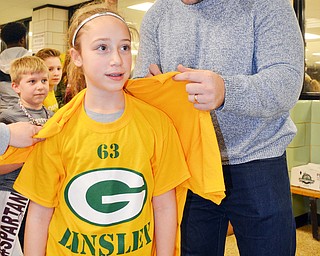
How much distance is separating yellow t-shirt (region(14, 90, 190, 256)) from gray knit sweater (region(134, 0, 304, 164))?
274mm

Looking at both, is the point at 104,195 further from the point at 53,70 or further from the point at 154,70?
the point at 53,70

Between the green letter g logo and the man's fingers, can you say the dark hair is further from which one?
the green letter g logo

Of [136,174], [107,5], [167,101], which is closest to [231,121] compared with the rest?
[167,101]

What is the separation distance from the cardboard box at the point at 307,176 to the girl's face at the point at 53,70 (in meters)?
2.07

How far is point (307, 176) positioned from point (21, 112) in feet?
8.18

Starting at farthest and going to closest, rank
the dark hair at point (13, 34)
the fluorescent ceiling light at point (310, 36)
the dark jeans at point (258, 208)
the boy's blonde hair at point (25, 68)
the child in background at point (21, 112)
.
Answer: the fluorescent ceiling light at point (310, 36) → the dark hair at point (13, 34) → the boy's blonde hair at point (25, 68) → the child in background at point (21, 112) → the dark jeans at point (258, 208)

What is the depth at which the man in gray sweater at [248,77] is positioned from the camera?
1169mm

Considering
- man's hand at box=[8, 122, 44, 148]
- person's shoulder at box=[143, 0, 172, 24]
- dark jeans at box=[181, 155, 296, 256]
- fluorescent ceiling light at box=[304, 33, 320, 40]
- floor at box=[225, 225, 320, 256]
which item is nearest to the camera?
man's hand at box=[8, 122, 44, 148]

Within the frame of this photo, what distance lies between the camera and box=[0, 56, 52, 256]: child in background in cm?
176

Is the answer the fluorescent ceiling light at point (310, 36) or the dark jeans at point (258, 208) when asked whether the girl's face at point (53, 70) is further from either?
the fluorescent ceiling light at point (310, 36)

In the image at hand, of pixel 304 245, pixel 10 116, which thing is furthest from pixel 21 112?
pixel 304 245

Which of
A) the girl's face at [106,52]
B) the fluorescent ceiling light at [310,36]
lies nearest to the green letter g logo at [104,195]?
the girl's face at [106,52]

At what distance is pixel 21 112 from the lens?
6.27 ft

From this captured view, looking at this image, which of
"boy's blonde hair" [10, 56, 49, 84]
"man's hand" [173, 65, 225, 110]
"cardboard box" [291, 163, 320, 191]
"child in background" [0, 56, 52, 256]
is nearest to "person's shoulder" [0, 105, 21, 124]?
"child in background" [0, 56, 52, 256]
